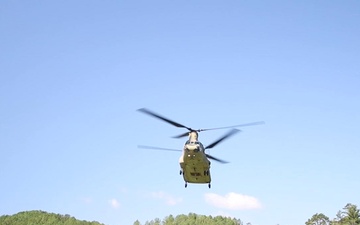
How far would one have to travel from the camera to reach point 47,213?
131625 mm

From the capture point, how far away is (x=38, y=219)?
5000 inches

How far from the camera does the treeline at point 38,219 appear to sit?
125 meters

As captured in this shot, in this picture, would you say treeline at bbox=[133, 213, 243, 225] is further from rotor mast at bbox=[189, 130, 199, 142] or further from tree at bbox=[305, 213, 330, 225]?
rotor mast at bbox=[189, 130, 199, 142]

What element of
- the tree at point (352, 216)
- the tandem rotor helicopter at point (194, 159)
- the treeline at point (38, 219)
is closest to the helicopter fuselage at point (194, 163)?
the tandem rotor helicopter at point (194, 159)

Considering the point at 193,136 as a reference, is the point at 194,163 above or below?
below

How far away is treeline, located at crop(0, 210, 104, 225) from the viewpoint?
4938 inches

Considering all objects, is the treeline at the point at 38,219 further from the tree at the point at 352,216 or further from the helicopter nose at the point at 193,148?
the helicopter nose at the point at 193,148

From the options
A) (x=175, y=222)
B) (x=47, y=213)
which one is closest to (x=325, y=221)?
(x=175, y=222)

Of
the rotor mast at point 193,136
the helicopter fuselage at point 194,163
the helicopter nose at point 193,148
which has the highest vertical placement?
the rotor mast at point 193,136

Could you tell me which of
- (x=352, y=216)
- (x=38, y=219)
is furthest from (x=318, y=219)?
(x=38, y=219)

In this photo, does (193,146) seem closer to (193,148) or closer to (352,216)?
(193,148)

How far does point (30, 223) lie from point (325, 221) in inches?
3635

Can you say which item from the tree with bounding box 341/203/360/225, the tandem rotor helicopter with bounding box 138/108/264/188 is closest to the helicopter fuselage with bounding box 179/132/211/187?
the tandem rotor helicopter with bounding box 138/108/264/188

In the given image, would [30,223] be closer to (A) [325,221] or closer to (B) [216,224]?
(B) [216,224]
